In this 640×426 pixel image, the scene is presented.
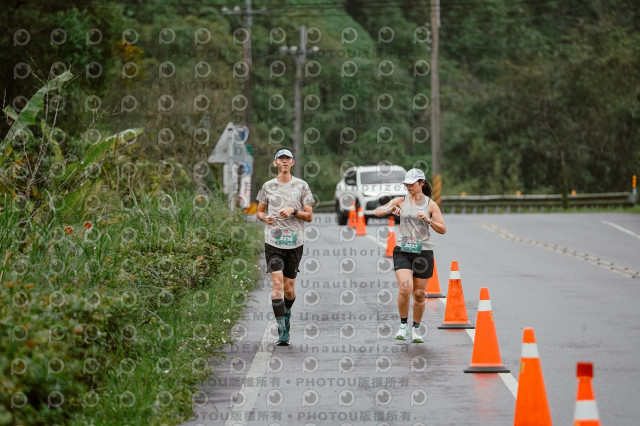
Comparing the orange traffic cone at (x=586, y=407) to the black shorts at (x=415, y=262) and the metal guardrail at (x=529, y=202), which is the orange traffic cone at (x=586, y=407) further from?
the metal guardrail at (x=529, y=202)

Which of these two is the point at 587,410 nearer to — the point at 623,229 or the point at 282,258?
the point at 282,258

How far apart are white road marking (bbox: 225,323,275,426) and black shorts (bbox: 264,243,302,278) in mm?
820

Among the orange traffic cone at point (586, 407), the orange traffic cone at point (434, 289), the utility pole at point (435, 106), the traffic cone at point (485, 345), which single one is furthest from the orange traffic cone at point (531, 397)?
the utility pole at point (435, 106)

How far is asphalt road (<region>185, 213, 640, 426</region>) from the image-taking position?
31.1 feet

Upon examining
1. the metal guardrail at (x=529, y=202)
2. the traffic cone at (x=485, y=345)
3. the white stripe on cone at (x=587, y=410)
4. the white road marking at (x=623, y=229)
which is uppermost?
the white stripe on cone at (x=587, y=410)

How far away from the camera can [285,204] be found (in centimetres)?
1261

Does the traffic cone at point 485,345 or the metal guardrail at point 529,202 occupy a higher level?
the traffic cone at point 485,345

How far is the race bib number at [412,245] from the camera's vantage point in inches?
498

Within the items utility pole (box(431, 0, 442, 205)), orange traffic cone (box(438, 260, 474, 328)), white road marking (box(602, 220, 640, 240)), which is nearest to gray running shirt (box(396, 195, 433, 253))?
orange traffic cone (box(438, 260, 474, 328))

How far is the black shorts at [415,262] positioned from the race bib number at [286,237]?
106 centimetres

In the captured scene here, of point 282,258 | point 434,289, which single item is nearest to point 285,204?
point 282,258

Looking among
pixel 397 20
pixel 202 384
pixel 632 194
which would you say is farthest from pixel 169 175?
pixel 397 20

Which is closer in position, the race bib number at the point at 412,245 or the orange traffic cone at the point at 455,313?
the race bib number at the point at 412,245

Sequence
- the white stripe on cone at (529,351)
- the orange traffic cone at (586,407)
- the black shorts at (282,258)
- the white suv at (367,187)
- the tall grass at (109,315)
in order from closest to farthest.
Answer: the orange traffic cone at (586,407), the tall grass at (109,315), the white stripe on cone at (529,351), the black shorts at (282,258), the white suv at (367,187)
